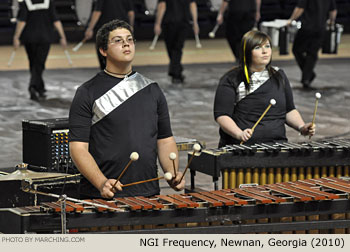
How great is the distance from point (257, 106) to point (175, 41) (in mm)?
7758

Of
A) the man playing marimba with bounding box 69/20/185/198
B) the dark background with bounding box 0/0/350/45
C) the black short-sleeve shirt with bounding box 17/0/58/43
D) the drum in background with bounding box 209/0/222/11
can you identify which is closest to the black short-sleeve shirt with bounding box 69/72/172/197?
the man playing marimba with bounding box 69/20/185/198

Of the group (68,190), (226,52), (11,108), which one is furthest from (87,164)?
(226,52)

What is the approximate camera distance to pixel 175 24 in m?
14.4

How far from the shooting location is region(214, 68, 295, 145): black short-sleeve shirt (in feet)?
22.5

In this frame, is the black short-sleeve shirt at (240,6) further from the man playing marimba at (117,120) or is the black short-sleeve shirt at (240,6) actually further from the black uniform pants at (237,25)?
the man playing marimba at (117,120)

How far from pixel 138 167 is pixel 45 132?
1.40m

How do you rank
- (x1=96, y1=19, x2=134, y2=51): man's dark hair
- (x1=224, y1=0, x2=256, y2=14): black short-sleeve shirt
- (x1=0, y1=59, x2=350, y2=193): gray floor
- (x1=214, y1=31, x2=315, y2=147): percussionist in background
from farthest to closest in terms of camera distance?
(x1=224, y1=0, x2=256, y2=14): black short-sleeve shirt
(x1=0, y1=59, x2=350, y2=193): gray floor
(x1=214, y1=31, x2=315, y2=147): percussionist in background
(x1=96, y1=19, x2=134, y2=51): man's dark hair

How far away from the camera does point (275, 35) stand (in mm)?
15469

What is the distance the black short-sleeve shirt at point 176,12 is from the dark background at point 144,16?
516 centimetres

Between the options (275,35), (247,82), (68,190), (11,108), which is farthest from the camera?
(275,35)

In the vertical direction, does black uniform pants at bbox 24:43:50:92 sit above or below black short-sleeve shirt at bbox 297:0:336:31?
below

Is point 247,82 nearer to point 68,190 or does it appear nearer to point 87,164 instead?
point 68,190

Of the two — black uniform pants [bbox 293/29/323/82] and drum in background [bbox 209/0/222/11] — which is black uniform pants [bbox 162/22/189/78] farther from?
drum in background [bbox 209/0/222/11]

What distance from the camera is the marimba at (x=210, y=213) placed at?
481 centimetres
